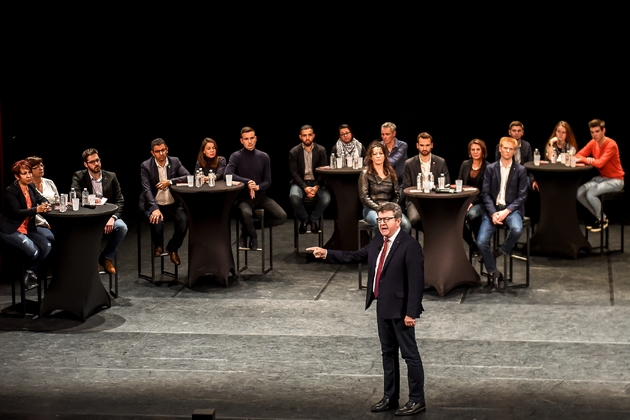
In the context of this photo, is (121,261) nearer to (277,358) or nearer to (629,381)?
(277,358)

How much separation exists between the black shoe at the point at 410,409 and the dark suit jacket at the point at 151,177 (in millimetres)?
3884

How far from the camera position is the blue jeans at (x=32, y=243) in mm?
8016

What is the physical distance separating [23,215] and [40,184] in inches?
21.8

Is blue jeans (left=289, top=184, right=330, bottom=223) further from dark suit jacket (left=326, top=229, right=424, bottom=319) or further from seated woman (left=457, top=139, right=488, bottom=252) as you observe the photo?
dark suit jacket (left=326, top=229, right=424, bottom=319)

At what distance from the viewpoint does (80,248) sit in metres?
7.77

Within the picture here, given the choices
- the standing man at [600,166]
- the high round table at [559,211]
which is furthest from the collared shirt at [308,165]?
the standing man at [600,166]

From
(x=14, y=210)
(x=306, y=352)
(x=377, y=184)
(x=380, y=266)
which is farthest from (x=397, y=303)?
(x=14, y=210)

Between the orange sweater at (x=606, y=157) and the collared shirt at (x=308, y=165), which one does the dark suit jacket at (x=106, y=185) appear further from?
the orange sweater at (x=606, y=157)

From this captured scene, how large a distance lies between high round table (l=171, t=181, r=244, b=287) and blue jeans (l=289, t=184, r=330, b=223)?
4.01ft

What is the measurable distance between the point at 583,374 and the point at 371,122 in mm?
5902

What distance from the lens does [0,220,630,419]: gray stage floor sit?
5.87 metres

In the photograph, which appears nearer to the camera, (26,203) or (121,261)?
(26,203)

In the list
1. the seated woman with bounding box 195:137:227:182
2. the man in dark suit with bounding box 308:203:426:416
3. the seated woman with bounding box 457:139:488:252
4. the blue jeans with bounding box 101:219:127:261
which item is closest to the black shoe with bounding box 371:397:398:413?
the man in dark suit with bounding box 308:203:426:416

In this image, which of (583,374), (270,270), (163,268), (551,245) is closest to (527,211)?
(551,245)
